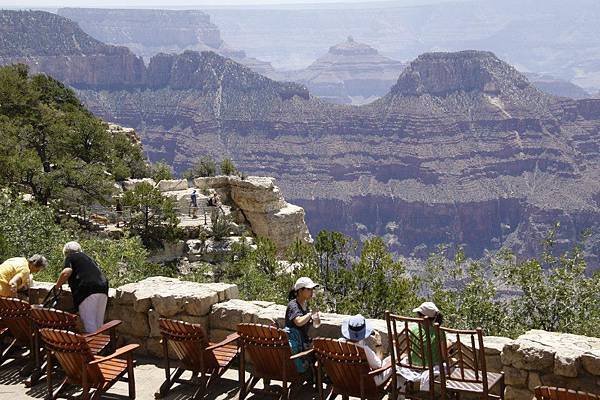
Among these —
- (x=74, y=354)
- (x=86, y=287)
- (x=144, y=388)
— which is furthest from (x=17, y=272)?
(x=74, y=354)

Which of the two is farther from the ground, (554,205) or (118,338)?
(118,338)

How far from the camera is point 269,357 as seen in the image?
8.97 metres

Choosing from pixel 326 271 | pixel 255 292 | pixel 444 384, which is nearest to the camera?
pixel 444 384

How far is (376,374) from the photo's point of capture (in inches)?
322

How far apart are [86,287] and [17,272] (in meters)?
1.33

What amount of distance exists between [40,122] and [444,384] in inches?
1545

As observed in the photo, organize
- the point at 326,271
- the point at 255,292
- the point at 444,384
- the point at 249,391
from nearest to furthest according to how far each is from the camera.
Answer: the point at 444,384 → the point at 249,391 → the point at 255,292 → the point at 326,271

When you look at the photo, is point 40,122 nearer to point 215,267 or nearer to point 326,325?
point 215,267

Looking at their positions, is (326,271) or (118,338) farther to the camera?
(326,271)

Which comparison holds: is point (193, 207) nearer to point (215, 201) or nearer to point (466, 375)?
point (215, 201)

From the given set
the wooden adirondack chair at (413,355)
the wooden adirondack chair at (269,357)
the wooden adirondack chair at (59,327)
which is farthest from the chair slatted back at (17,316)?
the wooden adirondack chair at (413,355)

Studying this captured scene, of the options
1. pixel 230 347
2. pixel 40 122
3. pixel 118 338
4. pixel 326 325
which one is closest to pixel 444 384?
pixel 326 325

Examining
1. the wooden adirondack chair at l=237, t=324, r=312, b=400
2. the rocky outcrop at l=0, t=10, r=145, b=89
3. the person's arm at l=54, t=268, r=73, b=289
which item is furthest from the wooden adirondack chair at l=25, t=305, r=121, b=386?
the rocky outcrop at l=0, t=10, r=145, b=89

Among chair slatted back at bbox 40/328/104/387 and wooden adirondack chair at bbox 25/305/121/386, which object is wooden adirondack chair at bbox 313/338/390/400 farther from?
wooden adirondack chair at bbox 25/305/121/386
